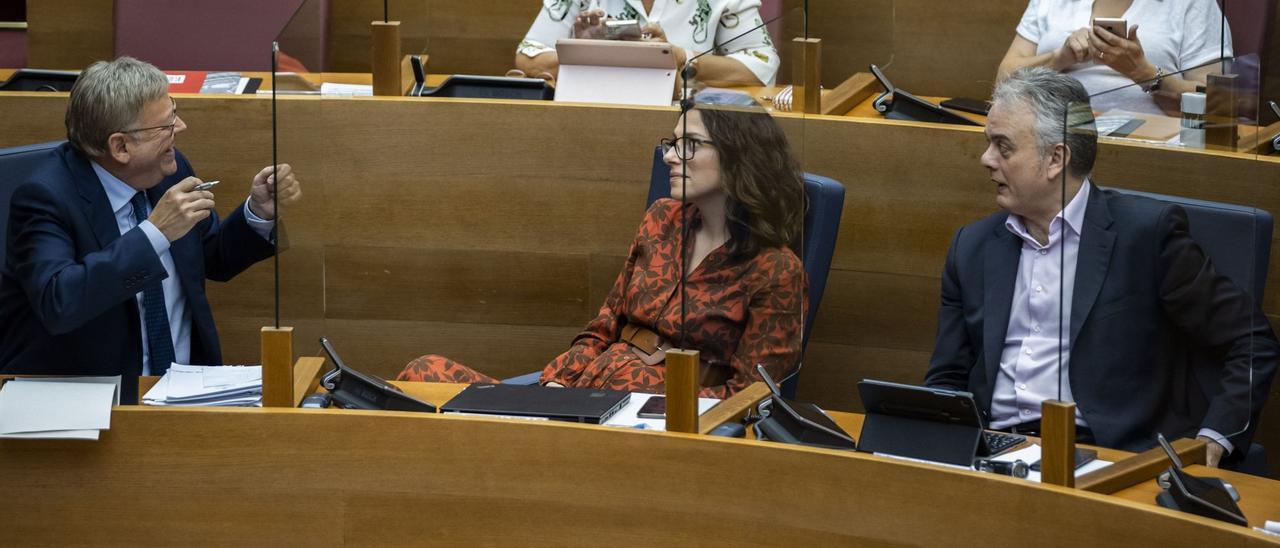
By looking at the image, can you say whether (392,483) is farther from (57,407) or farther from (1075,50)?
(1075,50)

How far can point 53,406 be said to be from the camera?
220cm

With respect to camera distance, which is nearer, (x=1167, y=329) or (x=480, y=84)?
(x=1167, y=329)

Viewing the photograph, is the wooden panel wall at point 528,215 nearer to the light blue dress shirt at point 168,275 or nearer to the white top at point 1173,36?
the light blue dress shirt at point 168,275

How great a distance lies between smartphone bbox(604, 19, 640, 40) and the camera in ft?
11.3

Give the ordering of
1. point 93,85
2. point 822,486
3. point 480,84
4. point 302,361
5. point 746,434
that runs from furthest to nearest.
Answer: point 480,84 < point 93,85 < point 302,361 < point 746,434 < point 822,486

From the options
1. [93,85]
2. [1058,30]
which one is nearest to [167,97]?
[93,85]

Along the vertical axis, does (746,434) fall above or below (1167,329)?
below

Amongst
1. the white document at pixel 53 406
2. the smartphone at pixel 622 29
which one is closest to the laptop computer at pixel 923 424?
the white document at pixel 53 406

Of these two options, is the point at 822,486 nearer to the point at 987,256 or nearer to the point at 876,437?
the point at 876,437

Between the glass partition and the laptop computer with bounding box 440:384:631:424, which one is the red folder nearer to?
the glass partition

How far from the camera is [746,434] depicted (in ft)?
7.04

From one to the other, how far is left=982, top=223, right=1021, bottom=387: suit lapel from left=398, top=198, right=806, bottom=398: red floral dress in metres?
0.29

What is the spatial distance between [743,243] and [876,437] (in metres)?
0.45

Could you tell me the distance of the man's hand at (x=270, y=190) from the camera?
221cm
